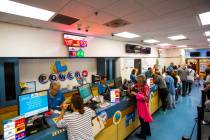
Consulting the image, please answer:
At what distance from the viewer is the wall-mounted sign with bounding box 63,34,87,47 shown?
471 cm

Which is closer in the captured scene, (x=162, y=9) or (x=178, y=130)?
(x=162, y=9)

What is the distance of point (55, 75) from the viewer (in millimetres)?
5023

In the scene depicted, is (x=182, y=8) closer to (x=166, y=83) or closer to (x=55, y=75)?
(x=166, y=83)

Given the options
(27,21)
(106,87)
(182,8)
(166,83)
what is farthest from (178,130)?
(27,21)

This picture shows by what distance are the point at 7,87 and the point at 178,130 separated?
15.2 feet

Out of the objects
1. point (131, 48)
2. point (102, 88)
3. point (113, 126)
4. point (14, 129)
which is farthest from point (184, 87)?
point (14, 129)

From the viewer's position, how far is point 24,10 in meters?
2.85

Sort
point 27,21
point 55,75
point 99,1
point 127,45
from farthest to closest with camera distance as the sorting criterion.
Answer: point 127,45 < point 55,75 < point 27,21 < point 99,1

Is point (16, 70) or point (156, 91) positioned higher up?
point (16, 70)

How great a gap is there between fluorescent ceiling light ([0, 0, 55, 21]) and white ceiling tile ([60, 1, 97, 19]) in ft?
1.29

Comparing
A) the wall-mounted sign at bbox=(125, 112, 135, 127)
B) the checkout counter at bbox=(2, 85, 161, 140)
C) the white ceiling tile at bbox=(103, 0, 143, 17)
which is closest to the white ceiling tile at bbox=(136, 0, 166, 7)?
the white ceiling tile at bbox=(103, 0, 143, 17)

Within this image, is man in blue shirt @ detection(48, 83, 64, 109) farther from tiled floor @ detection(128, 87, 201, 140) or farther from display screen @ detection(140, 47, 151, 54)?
display screen @ detection(140, 47, 151, 54)

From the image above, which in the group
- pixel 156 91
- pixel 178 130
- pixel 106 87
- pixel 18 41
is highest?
pixel 18 41

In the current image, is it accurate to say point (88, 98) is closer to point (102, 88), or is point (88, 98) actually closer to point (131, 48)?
point (102, 88)
